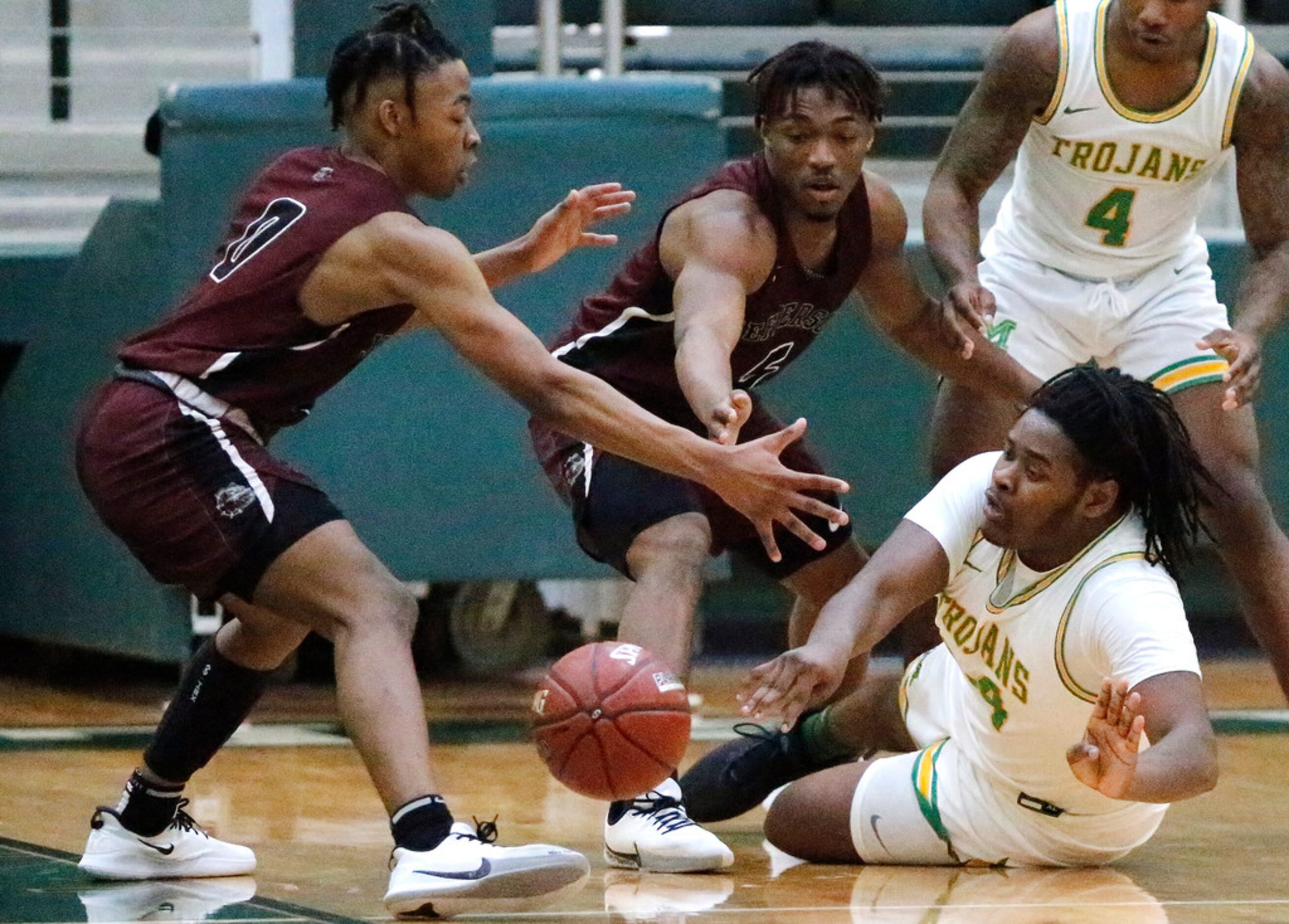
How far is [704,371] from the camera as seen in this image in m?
4.57

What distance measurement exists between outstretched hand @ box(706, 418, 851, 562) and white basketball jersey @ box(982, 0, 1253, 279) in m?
1.78

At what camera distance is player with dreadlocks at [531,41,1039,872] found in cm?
471

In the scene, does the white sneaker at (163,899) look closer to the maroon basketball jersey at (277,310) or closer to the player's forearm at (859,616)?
the maroon basketball jersey at (277,310)

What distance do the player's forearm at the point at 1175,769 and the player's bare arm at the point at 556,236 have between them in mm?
1646

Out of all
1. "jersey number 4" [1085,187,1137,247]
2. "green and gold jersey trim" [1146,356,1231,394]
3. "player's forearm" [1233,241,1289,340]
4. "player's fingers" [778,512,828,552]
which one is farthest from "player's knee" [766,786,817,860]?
"jersey number 4" [1085,187,1137,247]

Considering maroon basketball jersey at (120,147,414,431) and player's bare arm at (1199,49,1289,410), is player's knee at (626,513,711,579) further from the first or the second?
player's bare arm at (1199,49,1289,410)

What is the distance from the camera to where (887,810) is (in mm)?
4730

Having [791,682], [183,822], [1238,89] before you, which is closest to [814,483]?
[791,682]

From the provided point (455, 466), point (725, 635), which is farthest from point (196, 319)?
point (725, 635)

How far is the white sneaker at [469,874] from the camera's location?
4.02 meters

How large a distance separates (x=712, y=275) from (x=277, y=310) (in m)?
0.97

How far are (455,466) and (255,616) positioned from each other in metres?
3.01

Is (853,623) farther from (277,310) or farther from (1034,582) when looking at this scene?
(277,310)

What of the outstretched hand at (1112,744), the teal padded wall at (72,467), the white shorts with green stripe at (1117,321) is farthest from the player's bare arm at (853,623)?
the teal padded wall at (72,467)
